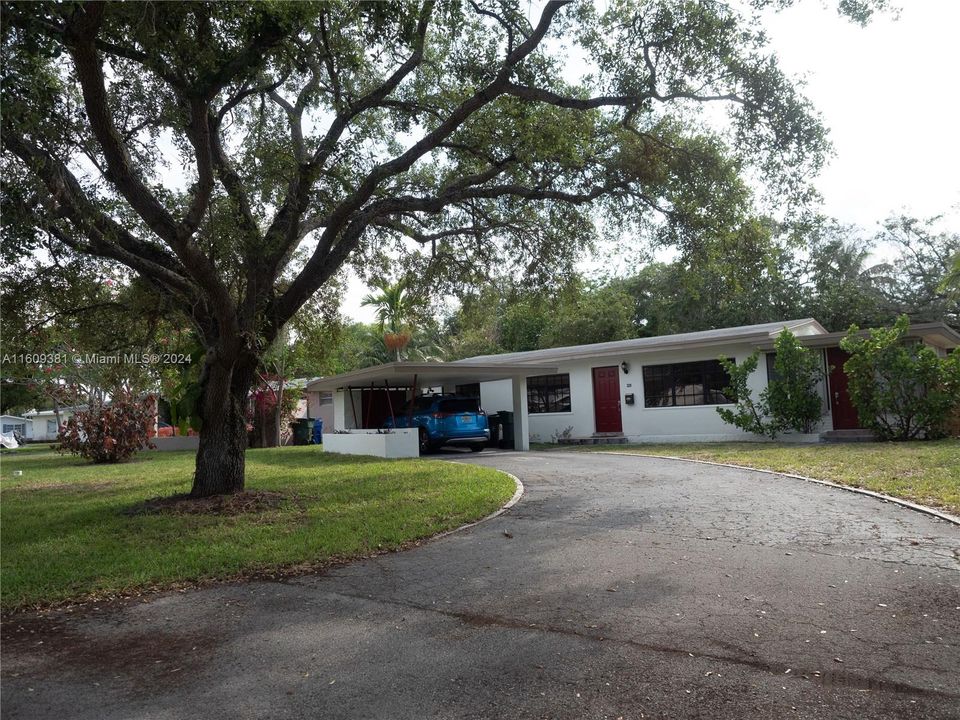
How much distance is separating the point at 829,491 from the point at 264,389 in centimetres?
2085

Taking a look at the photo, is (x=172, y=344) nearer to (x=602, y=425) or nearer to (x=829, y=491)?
(x=829, y=491)

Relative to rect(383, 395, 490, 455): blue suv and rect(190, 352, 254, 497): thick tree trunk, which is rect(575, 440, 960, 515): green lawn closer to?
rect(383, 395, 490, 455): blue suv

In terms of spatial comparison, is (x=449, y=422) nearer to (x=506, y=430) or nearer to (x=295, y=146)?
(x=506, y=430)

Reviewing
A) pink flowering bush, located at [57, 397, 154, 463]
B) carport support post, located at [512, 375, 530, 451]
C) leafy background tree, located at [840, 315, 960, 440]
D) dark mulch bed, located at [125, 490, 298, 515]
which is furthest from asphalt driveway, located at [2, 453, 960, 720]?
pink flowering bush, located at [57, 397, 154, 463]

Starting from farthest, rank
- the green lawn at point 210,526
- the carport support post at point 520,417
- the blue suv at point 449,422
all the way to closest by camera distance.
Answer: the carport support post at point 520,417 < the blue suv at point 449,422 < the green lawn at point 210,526

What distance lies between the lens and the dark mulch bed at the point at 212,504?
373 inches

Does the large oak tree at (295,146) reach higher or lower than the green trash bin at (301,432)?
higher

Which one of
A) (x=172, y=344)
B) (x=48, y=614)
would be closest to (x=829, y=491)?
(x=48, y=614)

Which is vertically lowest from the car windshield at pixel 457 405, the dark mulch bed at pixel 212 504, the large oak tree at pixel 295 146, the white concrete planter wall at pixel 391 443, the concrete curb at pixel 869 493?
the concrete curb at pixel 869 493

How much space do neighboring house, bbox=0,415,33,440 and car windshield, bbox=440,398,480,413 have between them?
49.4 m

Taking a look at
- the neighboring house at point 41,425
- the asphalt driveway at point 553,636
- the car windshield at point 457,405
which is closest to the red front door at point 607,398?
the car windshield at point 457,405

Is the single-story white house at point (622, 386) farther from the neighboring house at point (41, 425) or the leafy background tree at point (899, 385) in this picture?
the neighboring house at point (41, 425)

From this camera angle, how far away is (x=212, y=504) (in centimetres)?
970

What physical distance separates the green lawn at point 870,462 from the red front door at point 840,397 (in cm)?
244
